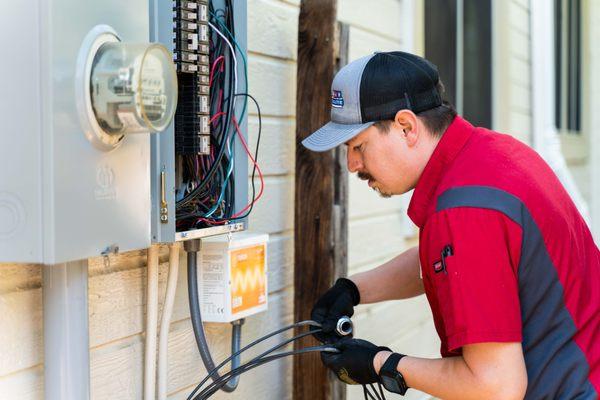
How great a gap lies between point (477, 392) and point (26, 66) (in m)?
1.35

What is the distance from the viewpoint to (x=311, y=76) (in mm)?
3395

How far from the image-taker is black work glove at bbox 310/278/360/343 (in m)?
2.77

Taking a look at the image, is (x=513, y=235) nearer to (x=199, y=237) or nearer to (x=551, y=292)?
(x=551, y=292)

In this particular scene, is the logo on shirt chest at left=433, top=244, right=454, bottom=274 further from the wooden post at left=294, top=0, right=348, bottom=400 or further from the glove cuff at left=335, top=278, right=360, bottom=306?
the wooden post at left=294, top=0, right=348, bottom=400

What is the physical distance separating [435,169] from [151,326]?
936mm

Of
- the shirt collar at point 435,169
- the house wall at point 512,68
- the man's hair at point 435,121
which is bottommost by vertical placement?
the shirt collar at point 435,169

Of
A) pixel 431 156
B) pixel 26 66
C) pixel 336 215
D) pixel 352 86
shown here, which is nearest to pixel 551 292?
pixel 431 156

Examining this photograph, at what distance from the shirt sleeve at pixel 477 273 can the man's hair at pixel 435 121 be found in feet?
1.15

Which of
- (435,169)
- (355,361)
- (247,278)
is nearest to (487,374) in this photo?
(355,361)

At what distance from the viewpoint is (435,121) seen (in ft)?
8.24

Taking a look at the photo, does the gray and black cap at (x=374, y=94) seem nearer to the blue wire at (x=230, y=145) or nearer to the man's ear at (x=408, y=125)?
the man's ear at (x=408, y=125)

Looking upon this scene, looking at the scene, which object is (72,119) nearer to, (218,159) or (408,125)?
(218,159)

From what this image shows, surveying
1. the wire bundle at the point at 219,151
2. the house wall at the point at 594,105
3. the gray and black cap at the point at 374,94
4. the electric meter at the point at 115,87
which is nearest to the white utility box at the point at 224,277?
the wire bundle at the point at 219,151

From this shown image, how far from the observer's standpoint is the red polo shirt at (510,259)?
2195 millimetres
